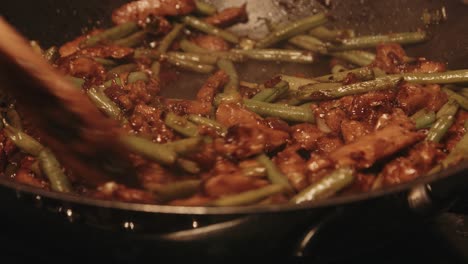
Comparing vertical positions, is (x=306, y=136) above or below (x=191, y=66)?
below

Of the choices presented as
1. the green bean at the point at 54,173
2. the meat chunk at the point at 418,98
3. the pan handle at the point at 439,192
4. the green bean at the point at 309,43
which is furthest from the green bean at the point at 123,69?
the pan handle at the point at 439,192

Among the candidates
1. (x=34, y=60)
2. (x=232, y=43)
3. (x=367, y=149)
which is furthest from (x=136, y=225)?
Answer: (x=232, y=43)

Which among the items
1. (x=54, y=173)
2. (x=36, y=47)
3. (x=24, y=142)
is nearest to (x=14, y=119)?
(x=24, y=142)

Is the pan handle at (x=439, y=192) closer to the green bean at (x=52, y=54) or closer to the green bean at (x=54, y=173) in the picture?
the green bean at (x=54, y=173)

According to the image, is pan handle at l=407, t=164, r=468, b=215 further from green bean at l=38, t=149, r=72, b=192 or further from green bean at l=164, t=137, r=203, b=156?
green bean at l=38, t=149, r=72, b=192

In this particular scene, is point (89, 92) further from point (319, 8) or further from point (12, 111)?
point (319, 8)

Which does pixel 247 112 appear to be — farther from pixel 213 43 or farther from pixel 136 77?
pixel 213 43
